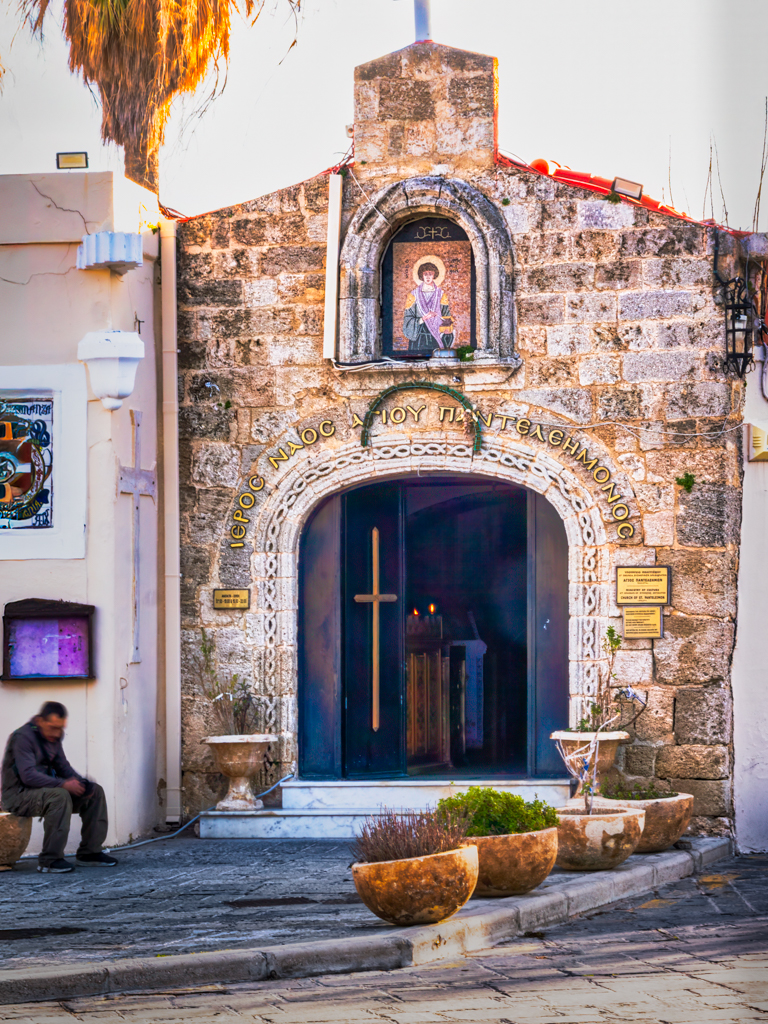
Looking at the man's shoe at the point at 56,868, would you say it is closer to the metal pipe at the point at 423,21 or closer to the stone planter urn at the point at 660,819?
the stone planter urn at the point at 660,819

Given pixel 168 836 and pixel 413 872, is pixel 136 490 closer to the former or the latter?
pixel 168 836

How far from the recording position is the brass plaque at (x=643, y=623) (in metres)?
11.0

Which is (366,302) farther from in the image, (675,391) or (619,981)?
(619,981)

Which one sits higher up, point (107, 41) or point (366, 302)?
point (107, 41)

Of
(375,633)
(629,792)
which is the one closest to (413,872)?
(629,792)

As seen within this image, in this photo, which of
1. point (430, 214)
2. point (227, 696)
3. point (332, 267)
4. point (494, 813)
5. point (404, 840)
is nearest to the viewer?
point (404, 840)

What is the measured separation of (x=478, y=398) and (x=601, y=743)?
9.66ft

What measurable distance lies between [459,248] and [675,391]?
2158 mm

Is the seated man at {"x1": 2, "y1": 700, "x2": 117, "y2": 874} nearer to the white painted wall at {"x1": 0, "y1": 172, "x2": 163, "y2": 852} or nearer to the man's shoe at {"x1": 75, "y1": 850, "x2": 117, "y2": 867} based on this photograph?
the man's shoe at {"x1": 75, "y1": 850, "x2": 117, "y2": 867}

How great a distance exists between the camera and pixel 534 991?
20.0ft

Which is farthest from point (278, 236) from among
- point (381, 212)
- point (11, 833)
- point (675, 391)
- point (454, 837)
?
point (454, 837)

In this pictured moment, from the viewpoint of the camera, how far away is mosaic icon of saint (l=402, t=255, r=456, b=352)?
11664 millimetres

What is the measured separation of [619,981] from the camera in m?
6.28

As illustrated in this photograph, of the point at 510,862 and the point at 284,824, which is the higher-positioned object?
the point at 510,862
